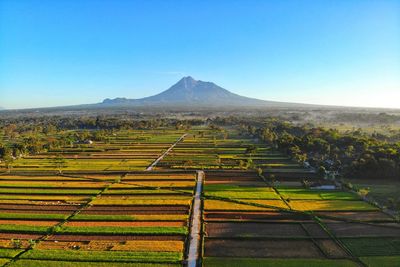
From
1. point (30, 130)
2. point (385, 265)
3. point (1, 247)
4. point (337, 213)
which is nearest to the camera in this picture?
point (385, 265)

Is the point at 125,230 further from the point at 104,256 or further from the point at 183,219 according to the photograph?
the point at 183,219

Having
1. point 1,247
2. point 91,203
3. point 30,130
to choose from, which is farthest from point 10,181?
point 30,130

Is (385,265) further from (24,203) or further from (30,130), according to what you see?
(30,130)

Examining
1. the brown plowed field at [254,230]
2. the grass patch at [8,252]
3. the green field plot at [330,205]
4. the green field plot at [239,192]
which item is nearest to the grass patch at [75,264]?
the grass patch at [8,252]

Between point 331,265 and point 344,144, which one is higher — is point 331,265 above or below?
below

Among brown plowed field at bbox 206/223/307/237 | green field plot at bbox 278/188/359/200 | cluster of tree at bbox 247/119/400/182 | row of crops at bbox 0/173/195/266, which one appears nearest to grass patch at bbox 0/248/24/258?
row of crops at bbox 0/173/195/266

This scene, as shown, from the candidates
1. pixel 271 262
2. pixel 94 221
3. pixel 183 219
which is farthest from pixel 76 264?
pixel 271 262

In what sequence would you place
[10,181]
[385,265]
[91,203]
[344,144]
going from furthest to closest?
[344,144]
[10,181]
[91,203]
[385,265]
